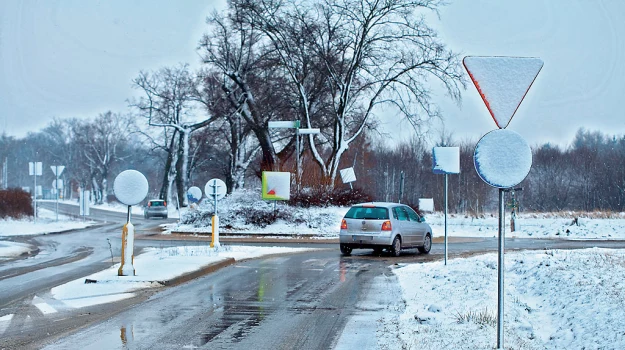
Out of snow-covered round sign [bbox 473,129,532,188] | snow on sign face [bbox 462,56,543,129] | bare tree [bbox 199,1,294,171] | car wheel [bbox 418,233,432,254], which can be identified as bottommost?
car wheel [bbox 418,233,432,254]

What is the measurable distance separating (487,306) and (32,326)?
597cm

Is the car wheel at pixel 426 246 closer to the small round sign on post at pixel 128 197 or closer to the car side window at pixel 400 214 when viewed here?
the car side window at pixel 400 214

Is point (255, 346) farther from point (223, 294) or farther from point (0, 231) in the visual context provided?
point (0, 231)

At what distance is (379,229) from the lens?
Result: 20.7 metres

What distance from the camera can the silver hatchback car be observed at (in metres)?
20.6

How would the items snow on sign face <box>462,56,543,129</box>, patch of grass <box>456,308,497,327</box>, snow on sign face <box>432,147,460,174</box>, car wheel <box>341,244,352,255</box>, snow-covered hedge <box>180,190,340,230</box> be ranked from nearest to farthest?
snow on sign face <box>462,56,543,129</box>
patch of grass <box>456,308,497,327</box>
snow on sign face <box>432,147,460,174</box>
car wheel <box>341,244,352,255</box>
snow-covered hedge <box>180,190,340,230</box>

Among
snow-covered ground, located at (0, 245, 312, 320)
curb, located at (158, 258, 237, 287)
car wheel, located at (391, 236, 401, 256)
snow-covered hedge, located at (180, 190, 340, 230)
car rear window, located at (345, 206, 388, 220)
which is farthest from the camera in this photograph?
snow-covered hedge, located at (180, 190, 340, 230)

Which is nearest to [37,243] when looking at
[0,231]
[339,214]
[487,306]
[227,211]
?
[0,231]

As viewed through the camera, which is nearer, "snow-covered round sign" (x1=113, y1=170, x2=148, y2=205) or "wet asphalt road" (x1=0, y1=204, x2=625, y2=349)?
"wet asphalt road" (x1=0, y1=204, x2=625, y2=349)

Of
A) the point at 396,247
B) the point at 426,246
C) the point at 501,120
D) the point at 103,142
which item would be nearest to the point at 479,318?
the point at 501,120

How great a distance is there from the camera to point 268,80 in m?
44.0

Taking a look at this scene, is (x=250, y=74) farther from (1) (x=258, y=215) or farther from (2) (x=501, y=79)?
(2) (x=501, y=79)

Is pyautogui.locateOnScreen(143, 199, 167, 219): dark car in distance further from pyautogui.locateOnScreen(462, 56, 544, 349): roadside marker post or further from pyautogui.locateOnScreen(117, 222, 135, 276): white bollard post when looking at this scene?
pyautogui.locateOnScreen(462, 56, 544, 349): roadside marker post

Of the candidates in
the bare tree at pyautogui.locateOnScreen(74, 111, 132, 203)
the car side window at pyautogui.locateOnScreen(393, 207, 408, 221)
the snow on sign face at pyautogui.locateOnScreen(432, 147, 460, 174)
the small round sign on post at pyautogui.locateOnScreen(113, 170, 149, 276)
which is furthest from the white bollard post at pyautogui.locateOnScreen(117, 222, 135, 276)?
the bare tree at pyautogui.locateOnScreen(74, 111, 132, 203)
